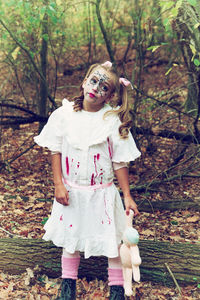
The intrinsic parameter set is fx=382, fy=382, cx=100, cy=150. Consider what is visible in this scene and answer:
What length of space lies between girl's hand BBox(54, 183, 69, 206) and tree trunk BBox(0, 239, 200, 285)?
61 centimetres

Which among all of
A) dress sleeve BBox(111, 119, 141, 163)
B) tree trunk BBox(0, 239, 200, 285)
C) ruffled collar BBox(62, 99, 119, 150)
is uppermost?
ruffled collar BBox(62, 99, 119, 150)

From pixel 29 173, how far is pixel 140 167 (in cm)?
139

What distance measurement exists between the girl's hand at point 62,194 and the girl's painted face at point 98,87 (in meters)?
0.60

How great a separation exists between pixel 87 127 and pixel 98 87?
0.89 ft

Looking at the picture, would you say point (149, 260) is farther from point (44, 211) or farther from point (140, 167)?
point (140, 167)

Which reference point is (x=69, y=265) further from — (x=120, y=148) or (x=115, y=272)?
(x=120, y=148)

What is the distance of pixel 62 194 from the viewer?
2531mm

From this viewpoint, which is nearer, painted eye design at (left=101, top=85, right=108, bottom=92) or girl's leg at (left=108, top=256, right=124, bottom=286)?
painted eye design at (left=101, top=85, right=108, bottom=92)

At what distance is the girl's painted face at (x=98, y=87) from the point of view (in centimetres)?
250

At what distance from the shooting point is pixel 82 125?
8.37ft

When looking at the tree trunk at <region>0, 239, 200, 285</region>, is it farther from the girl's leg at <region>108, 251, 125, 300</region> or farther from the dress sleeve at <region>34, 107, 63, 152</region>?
the dress sleeve at <region>34, 107, 63, 152</region>

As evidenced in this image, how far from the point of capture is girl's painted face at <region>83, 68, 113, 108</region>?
250 centimetres

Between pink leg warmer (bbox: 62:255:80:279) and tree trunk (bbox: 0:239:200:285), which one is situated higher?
pink leg warmer (bbox: 62:255:80:279)

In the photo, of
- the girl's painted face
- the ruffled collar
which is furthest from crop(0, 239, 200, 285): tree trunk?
the girl's painted face
